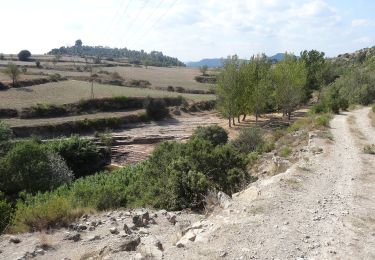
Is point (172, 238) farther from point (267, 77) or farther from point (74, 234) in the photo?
point (267, 77)

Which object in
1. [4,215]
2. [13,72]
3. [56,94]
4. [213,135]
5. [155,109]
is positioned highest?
[13,72]

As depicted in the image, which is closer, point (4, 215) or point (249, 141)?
point (4, 215)

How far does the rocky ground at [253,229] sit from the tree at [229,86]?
35309 millimetres

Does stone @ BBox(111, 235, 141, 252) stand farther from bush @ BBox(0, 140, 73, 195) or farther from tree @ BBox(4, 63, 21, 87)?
tree @ BBox(4, 63, 21, 87)

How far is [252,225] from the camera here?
9.45 metres

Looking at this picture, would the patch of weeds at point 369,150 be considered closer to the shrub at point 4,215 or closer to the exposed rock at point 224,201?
the exposed rock at point 224,201

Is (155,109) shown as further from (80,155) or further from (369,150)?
(369,150)

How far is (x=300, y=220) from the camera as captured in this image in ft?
32.2

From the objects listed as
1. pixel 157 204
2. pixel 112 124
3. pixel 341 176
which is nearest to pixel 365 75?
pixel 112 124

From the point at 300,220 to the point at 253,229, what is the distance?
1.42 meters

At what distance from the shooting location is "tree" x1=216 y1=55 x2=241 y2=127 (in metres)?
50.0

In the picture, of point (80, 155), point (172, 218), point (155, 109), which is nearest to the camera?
point (172, 218)

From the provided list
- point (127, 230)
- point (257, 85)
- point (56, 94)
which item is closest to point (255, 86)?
point (257, 85)

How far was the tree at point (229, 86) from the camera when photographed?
5003cm
